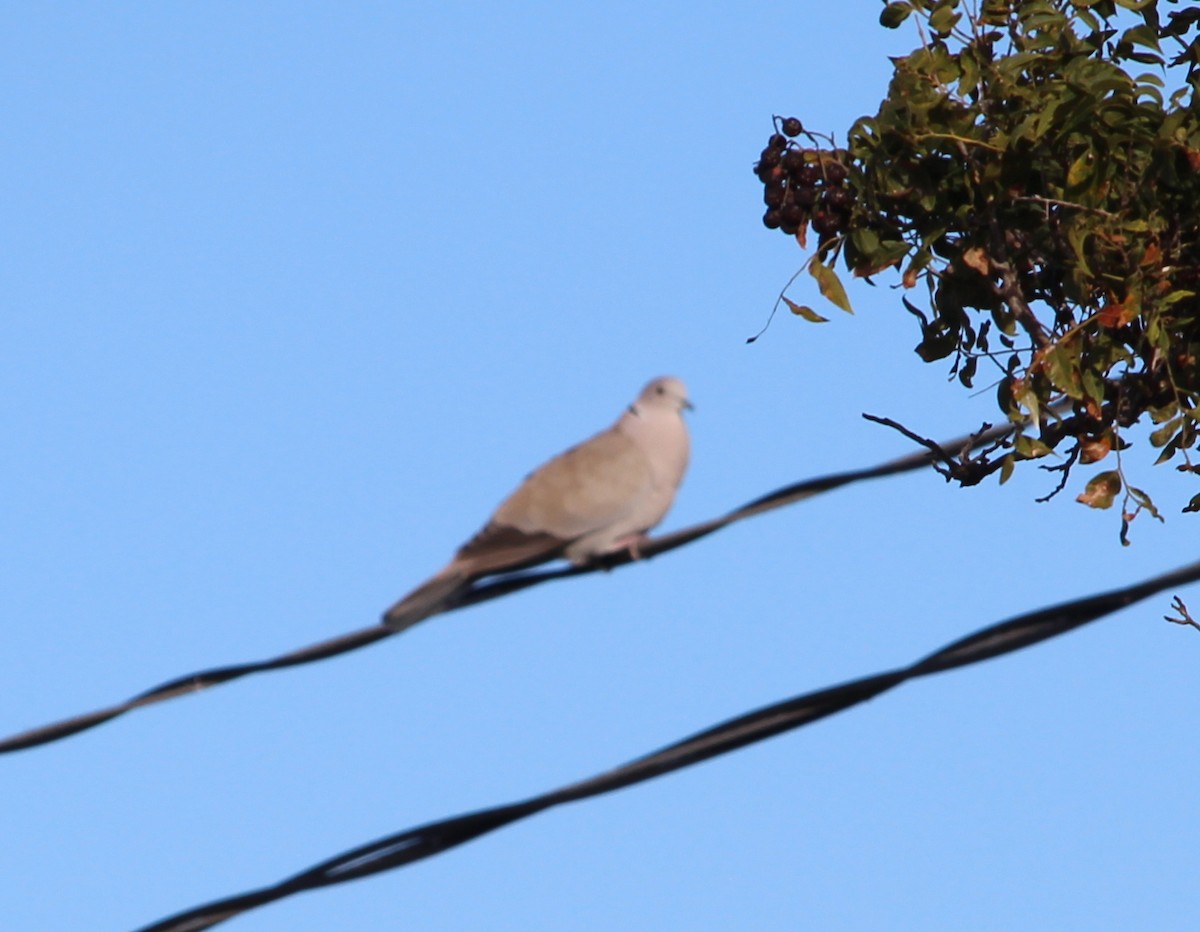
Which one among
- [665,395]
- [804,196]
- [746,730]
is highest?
[804,196]

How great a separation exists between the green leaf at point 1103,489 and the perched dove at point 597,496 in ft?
3.38

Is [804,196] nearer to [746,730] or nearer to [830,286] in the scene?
[830,286]

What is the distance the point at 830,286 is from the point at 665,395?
556mm

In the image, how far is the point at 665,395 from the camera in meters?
5.07

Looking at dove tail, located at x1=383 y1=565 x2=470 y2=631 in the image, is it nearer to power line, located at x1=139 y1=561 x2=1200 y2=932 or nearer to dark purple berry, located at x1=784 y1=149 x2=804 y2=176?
power line, located at x1=139 y1=561 x2=1200 y2=932

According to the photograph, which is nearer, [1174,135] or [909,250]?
[1174,135]

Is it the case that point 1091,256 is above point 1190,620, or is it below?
above

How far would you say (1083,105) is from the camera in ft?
16.1

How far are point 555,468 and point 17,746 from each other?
145cm

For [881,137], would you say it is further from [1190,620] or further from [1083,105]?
[1190,620]

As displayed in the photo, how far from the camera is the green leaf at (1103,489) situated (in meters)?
5.04

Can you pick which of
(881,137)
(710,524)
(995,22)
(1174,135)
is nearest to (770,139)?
(881,137)

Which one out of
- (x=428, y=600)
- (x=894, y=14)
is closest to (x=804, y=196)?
(x=894, y=14)

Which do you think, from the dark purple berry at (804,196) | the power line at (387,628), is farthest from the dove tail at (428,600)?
the dark purple berry at (804,196)
